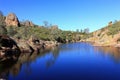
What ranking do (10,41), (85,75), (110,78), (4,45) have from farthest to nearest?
(10,41) < (4,45) < (85,75) < (110,78)

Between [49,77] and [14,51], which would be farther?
[14,51]

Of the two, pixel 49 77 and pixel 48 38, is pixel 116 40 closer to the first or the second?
pixel 48 38

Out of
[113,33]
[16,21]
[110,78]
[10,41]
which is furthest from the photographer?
[16,21]

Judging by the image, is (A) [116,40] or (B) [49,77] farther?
(A) [116,40]

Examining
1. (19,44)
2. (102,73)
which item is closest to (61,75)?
(102,73)

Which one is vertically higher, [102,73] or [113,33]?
[113,33]

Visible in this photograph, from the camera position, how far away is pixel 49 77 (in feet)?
128

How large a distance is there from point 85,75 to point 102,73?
390cm

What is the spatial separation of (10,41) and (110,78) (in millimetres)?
48450

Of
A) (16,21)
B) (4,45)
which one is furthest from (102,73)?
(16,21)

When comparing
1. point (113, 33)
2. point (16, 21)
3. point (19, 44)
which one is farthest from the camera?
point (16, 21)

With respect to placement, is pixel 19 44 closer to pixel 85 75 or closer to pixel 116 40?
pixel 85 75

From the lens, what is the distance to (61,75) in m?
40.6

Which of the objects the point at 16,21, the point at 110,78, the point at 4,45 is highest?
the point at 16,21
